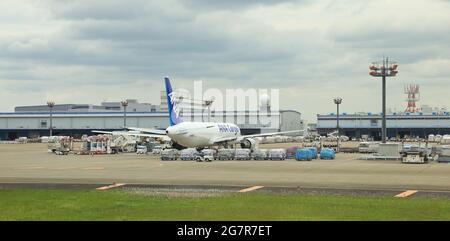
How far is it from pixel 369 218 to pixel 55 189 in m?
19.1

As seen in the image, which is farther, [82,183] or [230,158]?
[230,158]

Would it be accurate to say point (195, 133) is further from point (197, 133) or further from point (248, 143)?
point (248, 143)

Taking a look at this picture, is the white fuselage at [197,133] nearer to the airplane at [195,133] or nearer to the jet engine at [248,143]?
the airplane at [195,133]

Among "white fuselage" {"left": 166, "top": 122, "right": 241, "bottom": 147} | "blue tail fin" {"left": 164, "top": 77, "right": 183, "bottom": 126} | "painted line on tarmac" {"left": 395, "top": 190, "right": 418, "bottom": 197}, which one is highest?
"blue tail fin" {"left": 164, "top": 77, "right": 183, "bottom": 126}

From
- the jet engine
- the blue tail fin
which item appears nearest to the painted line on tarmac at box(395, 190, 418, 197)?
the blue tail fin

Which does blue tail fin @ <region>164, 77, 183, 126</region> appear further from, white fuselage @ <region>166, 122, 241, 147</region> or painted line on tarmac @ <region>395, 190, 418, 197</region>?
painted line on tarmac @ <region>395, 190, 418, 197</region>

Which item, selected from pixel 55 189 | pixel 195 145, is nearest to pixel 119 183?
pixel 55 189

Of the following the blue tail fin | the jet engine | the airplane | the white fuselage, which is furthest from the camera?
the jet engine

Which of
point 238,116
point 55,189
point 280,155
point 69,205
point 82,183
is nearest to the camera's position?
point 69,205

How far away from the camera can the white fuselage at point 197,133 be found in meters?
71.9

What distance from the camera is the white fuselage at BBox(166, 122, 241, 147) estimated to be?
236 ft

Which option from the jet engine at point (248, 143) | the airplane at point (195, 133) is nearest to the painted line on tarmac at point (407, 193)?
the airplane at point (195, 133)

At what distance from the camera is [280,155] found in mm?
67500
